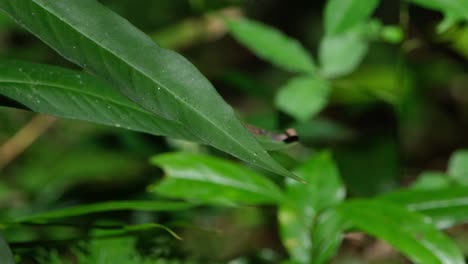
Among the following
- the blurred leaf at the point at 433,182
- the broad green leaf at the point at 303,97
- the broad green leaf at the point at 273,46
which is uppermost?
the broad green leaf at the point at 273,46

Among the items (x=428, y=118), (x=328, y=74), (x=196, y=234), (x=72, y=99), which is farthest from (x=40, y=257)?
(x=428, y=118)

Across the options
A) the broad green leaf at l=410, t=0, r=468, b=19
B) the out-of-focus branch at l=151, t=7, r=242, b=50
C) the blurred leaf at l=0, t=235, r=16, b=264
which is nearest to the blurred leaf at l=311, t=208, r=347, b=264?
the broad green leaf at l=410, t=0, r=468, b=19

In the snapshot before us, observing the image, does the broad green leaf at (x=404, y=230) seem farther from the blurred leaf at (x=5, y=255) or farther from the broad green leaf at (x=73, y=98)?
the blurred leaf at (x=5, y=255)

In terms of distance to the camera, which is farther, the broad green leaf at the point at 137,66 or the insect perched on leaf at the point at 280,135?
the insect perched on leaf at the point at 280,135

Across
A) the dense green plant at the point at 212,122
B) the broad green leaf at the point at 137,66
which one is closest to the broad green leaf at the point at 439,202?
the dense green plant at the point at 212,122

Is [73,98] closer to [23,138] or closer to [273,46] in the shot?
[273,46]

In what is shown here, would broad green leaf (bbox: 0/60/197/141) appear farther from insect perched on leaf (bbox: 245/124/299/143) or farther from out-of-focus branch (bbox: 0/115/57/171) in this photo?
out-of-focus branch (bbox: 0/115/57/171)

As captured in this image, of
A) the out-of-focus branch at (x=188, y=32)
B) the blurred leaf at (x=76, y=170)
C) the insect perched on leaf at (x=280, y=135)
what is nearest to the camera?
the insect perched on leaf at (x=280, y=135)

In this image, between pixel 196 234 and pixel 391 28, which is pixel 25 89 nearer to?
pixel 391 28
